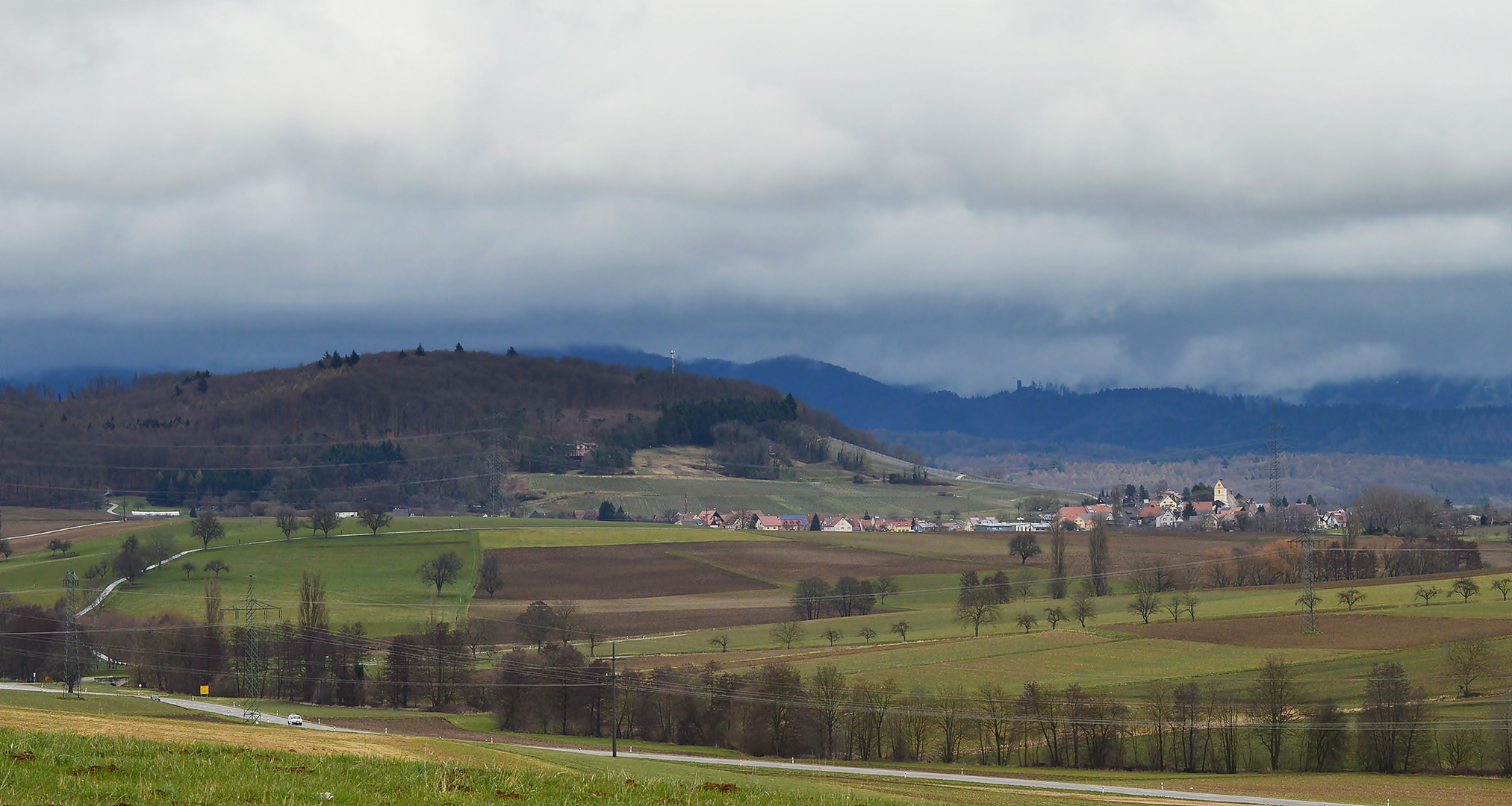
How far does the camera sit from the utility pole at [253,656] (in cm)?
10269

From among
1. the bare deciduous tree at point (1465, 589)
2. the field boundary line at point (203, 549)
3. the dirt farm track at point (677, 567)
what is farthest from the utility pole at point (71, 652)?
the bare deciduous tree at point (1465, 589)

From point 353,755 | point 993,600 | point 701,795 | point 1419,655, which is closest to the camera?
point 701,795

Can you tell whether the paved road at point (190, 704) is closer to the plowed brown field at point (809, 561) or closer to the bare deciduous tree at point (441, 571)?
the bare deciduous tree at point (441, 571)

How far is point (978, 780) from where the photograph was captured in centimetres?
7462

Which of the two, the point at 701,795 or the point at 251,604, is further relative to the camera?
the point at 251,604

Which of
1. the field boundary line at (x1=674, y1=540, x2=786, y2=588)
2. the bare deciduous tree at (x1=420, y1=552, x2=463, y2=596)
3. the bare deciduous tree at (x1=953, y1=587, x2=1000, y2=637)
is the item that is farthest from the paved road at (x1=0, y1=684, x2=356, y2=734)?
the field boundary line at (x1=674, y1=540, x2=786, y2=588)

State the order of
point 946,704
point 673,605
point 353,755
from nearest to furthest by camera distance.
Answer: point 353,755 < point 946,704 < point 673,605

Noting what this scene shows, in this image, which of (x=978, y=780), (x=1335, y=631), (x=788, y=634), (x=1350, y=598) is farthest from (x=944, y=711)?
(x=1350, y=598)

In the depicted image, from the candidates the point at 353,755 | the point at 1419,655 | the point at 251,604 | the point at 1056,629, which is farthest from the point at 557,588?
the point at 353,755

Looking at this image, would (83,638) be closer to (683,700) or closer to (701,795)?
(683,700)

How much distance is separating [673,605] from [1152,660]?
61.9m

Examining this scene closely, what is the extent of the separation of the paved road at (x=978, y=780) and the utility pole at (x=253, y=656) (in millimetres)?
32058

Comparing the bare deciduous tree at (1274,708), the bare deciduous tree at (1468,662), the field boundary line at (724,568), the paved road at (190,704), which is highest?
the field boundary line at (724,568)

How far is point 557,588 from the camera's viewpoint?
528 feet
